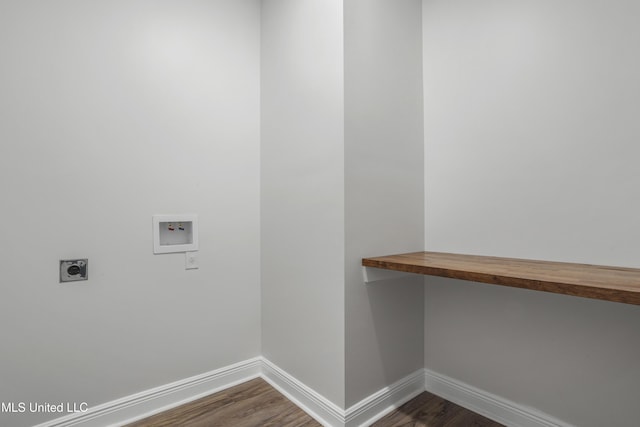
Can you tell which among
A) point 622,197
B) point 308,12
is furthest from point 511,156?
point 308,12

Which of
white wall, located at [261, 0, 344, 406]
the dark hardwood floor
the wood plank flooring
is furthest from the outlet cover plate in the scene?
the dark hardwood floor

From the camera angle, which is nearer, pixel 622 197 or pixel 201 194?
pixel 622 197

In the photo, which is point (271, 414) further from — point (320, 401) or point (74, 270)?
point (74, 270)

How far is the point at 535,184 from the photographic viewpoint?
1414 mm

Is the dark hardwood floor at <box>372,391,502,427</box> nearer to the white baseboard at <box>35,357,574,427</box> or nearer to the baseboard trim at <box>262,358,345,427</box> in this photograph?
the white baseboard at <box>35,357,574,427</box>

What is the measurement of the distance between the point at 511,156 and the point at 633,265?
2.06ft

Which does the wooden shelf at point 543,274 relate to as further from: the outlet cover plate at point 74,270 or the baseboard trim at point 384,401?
the outlet cover plate at point 74,270

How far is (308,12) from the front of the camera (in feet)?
5.33

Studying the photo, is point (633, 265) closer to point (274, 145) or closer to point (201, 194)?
point (274, 145)

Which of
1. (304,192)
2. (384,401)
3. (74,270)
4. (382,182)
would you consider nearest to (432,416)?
(384,401)

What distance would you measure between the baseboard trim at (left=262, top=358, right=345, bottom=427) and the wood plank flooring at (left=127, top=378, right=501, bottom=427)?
3 centimetres

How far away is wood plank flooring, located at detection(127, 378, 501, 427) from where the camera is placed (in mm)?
1511

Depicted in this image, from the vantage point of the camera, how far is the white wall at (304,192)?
147 cm

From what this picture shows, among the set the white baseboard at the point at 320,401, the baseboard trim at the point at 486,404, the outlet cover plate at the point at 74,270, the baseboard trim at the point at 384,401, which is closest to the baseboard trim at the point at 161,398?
the white baseboard at the point at 320,401
